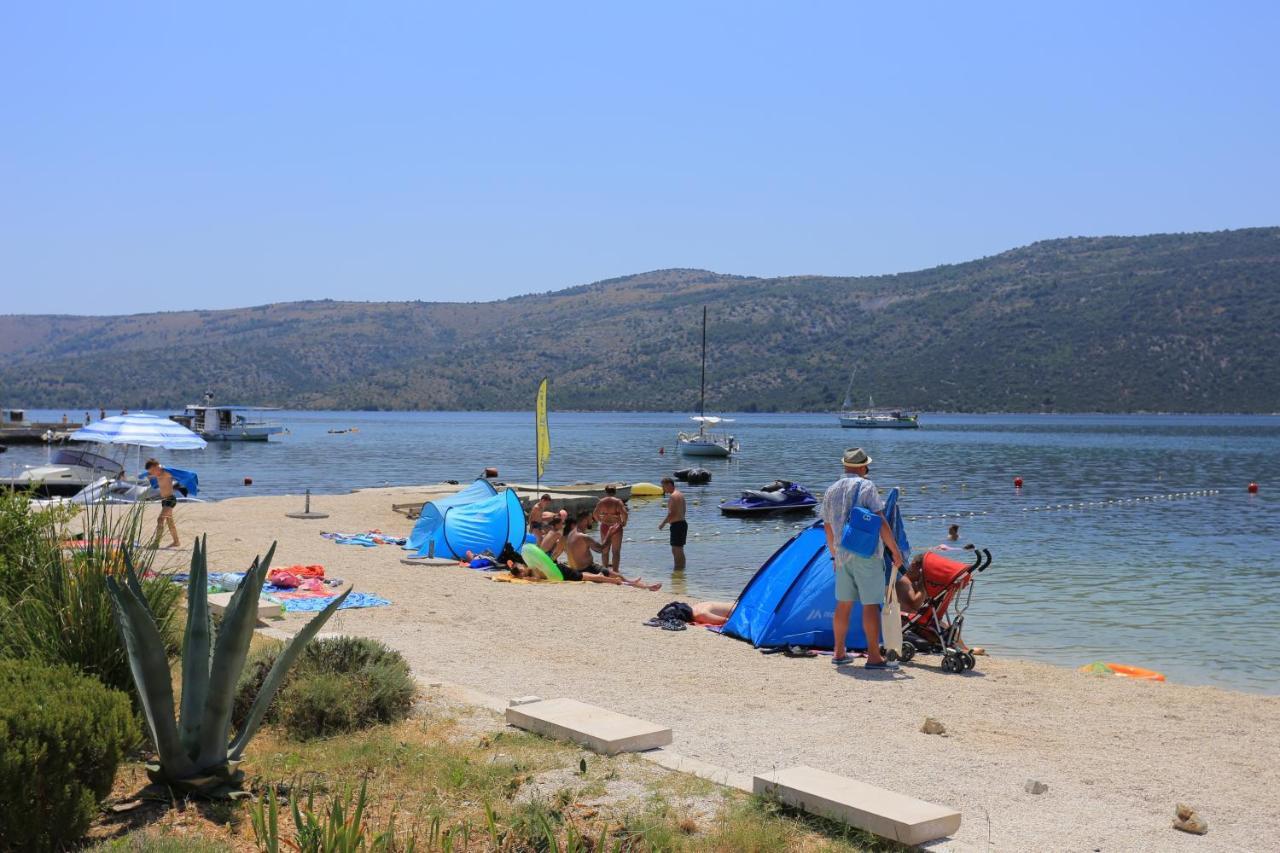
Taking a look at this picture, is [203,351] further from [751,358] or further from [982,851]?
[982,851]

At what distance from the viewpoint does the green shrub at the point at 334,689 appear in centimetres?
600

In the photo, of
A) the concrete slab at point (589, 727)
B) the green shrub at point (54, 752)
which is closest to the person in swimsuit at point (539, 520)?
the concrete slab at point (589, 727)

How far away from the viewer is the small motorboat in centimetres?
2816

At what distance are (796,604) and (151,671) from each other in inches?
268

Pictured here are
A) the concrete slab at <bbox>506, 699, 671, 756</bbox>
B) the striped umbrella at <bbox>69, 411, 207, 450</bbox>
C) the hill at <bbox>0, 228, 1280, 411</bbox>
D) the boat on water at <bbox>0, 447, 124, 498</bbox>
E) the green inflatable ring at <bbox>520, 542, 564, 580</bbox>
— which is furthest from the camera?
the hill at <bbox>0, 228, 1280, 411</bbox>

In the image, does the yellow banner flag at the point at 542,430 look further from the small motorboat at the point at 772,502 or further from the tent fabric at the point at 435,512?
the small motorboat at the point at 772,502

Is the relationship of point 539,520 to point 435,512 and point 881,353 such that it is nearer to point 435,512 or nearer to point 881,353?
point 435,512

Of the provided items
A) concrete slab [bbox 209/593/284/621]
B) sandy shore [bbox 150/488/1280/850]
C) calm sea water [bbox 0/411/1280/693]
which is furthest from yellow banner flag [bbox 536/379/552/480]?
concrete slab [bbox 209/593/284/621]

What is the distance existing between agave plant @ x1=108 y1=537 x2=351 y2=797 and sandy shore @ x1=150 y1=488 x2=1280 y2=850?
241 centimetres

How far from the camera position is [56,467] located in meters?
29.4

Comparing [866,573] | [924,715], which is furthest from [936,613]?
[924,715]

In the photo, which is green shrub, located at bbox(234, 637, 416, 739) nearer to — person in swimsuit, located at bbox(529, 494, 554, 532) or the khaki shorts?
the khaki shorts

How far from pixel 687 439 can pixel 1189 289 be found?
309ft

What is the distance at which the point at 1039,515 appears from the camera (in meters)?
29.4
